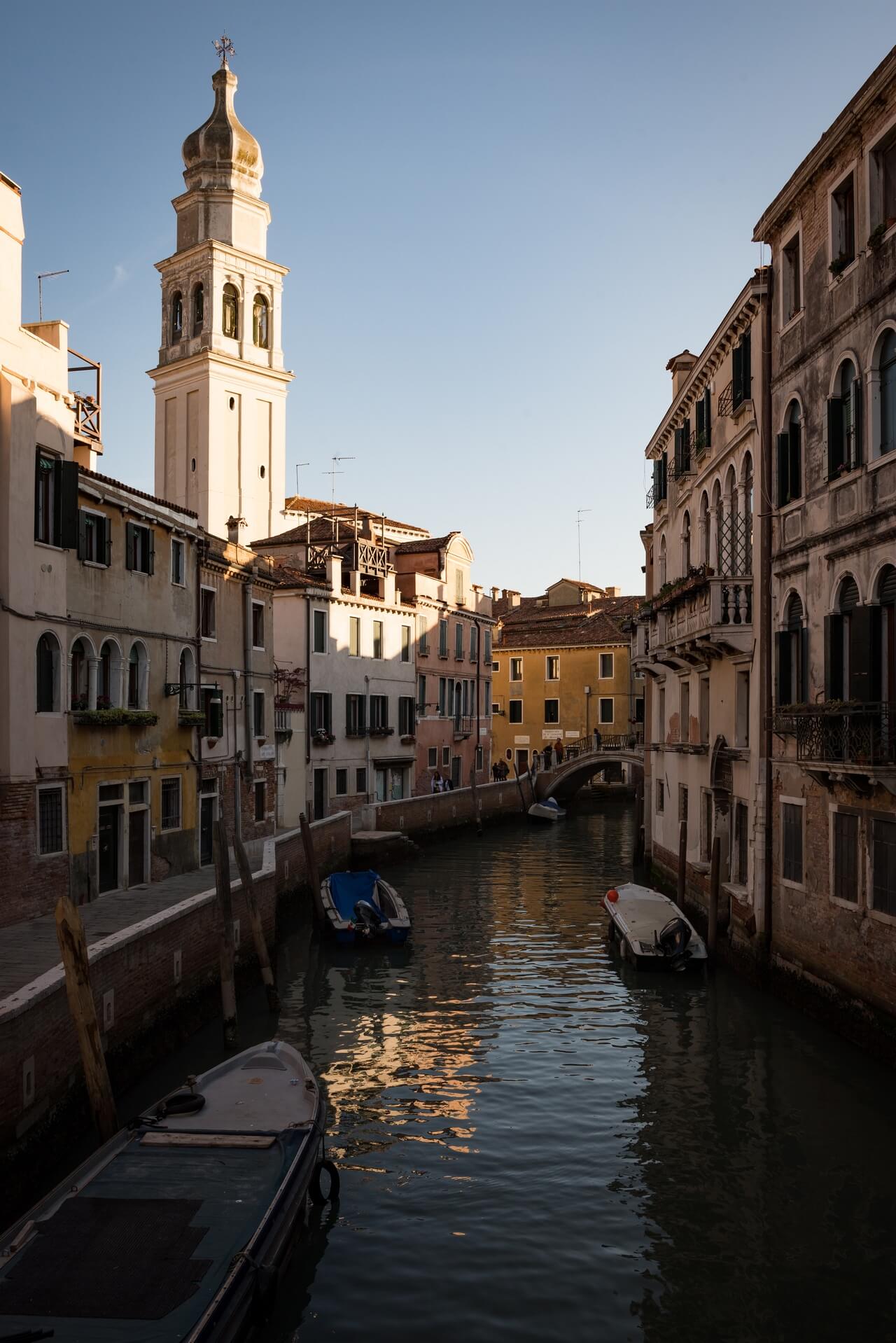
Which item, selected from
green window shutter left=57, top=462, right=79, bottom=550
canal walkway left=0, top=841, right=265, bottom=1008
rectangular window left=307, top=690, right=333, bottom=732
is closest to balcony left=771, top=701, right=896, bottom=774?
canal walkway left=0, top=841, right=265, bottom=1008

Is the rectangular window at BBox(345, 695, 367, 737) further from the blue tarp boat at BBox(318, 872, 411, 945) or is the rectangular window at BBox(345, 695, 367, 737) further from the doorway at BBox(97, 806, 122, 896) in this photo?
the doorway at BBox(97, 806, 122, 896)

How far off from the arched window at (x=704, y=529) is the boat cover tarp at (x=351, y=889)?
8665 mm

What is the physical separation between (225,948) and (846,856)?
7.26 meters

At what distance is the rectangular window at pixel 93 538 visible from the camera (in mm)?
17453

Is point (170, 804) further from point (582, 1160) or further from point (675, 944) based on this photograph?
point (582, 1160)

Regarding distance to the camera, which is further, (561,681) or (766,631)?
(561,681)

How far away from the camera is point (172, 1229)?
7500 mm

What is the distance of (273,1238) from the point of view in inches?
304

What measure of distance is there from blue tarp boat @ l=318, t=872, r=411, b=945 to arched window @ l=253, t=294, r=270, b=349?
96.8 ft

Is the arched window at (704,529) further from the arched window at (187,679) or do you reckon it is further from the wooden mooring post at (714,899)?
the arched window at (187,679)

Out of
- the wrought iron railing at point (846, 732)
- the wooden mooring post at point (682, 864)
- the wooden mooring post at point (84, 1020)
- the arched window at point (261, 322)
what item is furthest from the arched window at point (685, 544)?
the arched window at point (261, 322)

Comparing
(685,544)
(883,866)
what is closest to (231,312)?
(685,544)

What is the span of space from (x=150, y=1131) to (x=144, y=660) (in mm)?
11606

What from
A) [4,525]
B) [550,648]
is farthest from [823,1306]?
[550,648]
